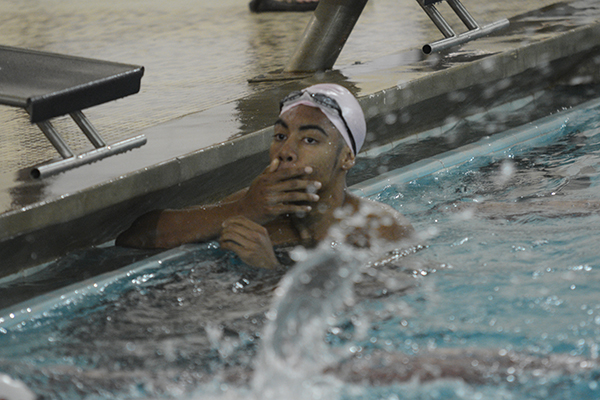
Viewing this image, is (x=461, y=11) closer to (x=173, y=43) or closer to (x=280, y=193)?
(x=280, y=193)

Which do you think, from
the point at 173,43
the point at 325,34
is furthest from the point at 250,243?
the point at 173,43

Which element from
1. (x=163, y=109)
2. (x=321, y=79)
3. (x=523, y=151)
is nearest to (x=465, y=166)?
(x=523, y=151)

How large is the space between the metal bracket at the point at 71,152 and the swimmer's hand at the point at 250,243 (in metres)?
0.60

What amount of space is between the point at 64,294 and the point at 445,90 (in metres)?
2.98

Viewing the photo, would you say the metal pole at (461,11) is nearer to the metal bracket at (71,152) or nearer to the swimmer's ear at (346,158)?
the swimmer's ear at (346,158)

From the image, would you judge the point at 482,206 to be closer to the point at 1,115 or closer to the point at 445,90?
the point at 445,90

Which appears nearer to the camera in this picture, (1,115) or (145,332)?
(145,332)

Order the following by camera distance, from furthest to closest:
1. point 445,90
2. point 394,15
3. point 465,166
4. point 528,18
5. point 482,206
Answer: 1. point 394,15
2. point 528,18
3. point 445,90
4. point 465,166
5. point 482,206

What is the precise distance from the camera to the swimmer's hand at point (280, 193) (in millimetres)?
2998

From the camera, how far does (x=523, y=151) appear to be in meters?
4.99

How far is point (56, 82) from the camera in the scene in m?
3.18

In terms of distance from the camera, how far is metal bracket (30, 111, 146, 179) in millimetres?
3072

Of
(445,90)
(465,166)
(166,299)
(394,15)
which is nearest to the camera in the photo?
(166,299)

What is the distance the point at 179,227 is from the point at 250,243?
476mm
